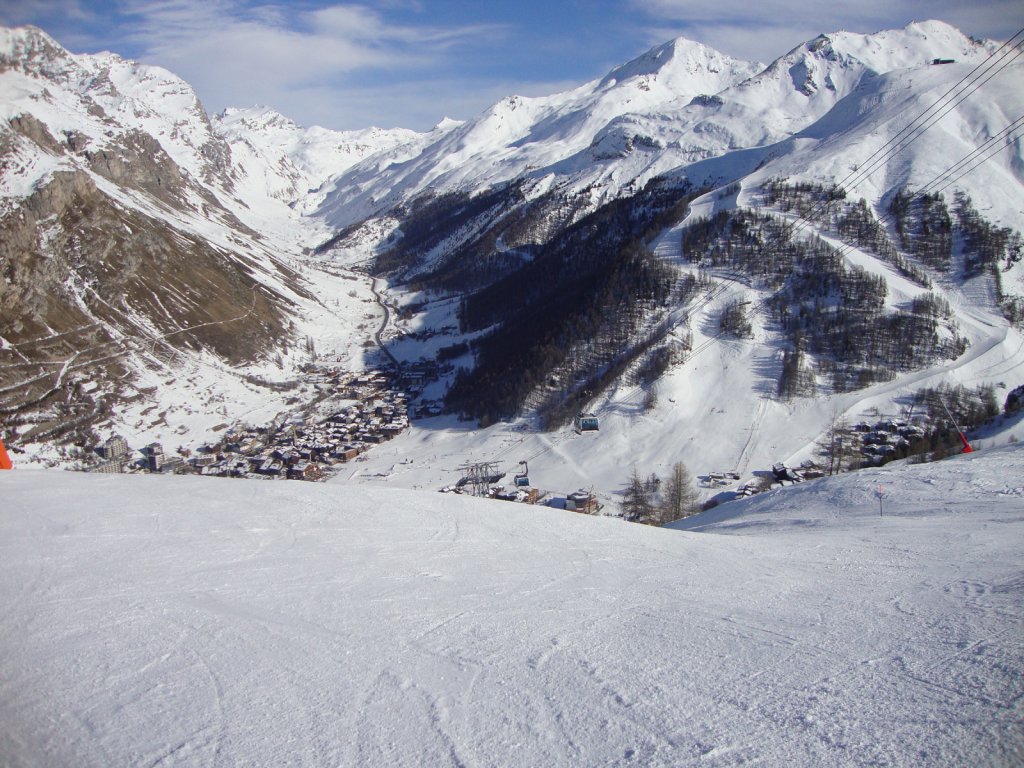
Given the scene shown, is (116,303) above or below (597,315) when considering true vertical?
above

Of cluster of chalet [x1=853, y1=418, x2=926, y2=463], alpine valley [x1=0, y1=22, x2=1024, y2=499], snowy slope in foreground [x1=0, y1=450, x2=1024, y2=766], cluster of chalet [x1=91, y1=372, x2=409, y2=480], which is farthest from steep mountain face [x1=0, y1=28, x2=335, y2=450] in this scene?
cluster of chalet [x1=853, y1=418, x2=926, y2=463]

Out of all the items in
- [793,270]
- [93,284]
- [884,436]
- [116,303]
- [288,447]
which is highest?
[93,284]

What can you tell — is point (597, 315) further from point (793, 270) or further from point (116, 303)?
point (116, 303)

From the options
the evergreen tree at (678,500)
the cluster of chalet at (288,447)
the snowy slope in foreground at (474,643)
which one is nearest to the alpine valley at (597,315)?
the cluster of chalet at (288,447)

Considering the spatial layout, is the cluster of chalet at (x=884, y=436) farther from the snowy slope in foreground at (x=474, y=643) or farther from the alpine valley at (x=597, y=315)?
the snowy slope in foreground at (x=474, y=643)

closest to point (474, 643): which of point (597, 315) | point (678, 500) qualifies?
point (678, 500)

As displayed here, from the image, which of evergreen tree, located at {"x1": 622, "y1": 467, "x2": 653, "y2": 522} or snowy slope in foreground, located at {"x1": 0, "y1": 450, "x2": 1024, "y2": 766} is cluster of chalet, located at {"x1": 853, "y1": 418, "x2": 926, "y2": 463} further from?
snowy slope in foreground, located at {"x1": 0, "y1": 450, "x2": 1024, "y2": 766}

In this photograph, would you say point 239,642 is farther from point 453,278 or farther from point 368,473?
point 453,278

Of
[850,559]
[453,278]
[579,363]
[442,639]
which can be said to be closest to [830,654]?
[442,639]
